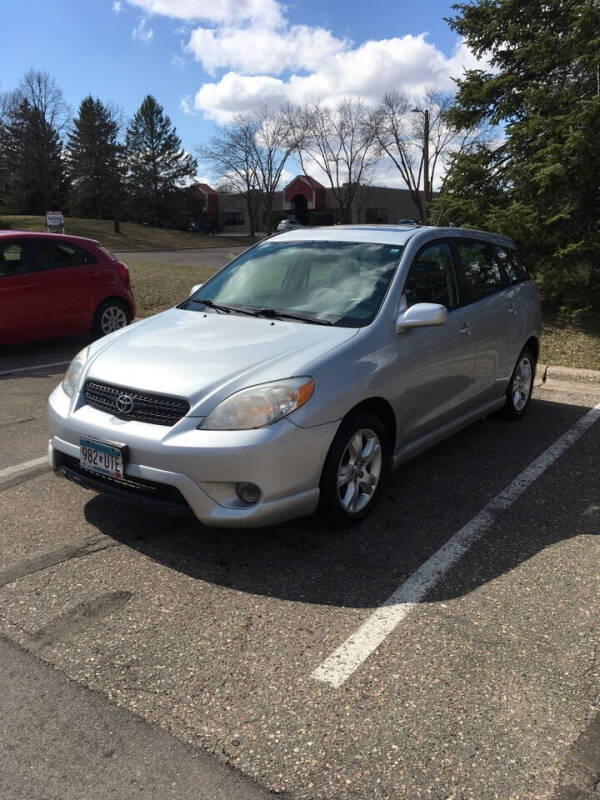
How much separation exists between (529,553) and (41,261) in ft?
24.0

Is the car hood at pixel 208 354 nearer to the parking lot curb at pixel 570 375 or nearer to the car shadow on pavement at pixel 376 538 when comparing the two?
the car shadow on pavement at pixel 376 538

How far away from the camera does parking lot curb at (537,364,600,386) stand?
309 inches

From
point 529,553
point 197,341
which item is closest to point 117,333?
point 197,341

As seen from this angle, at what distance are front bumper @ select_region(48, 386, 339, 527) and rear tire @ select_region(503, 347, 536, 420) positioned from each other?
2.98m

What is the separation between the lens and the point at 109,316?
9.54 metres

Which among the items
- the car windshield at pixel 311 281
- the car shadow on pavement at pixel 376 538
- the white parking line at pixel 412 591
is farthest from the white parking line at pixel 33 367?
the white parking line at pixel 412 591

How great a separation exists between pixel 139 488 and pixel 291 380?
0.94 metres

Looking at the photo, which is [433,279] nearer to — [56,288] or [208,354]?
[208,354]

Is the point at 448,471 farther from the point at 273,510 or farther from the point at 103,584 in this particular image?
the point at 103,584

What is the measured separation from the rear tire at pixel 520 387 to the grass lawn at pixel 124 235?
4030 centimetres

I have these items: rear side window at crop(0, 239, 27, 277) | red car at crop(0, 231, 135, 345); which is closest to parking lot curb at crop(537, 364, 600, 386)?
red car at crop(0, 231, 135, 345)

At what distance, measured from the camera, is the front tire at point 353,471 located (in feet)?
11.8

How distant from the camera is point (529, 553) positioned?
12.1 feet

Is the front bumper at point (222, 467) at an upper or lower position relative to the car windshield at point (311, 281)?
lower
